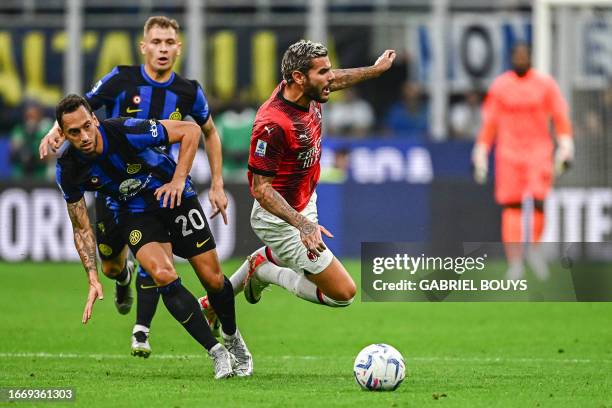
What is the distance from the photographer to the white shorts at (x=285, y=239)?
29.1 feet

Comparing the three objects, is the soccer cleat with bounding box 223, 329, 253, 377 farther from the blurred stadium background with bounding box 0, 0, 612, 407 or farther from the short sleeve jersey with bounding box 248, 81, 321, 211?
the short sleeve jersey with bounding box 248, 81, 321, 211

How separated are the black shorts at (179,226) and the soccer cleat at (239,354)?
2.02 feet

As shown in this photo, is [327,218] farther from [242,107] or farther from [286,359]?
[286,359]

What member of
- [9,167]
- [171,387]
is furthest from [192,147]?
[9,167]

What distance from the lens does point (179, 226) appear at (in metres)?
8.73

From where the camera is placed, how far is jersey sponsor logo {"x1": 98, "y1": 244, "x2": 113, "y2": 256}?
30.9ft

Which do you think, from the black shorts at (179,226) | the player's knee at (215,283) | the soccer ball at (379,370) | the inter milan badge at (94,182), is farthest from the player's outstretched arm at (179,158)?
the soccer ball at (379,370)

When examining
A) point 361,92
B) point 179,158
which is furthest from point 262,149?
point 361,92

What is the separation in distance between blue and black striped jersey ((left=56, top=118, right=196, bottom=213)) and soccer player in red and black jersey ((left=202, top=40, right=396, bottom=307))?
0.66 m

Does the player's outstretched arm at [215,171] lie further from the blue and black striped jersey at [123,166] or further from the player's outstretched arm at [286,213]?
the player's outstretched arm at [286,213]

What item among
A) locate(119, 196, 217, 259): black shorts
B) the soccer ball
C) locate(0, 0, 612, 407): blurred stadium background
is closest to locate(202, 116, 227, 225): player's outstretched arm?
locate(119, 196, 217, 259): black shorts

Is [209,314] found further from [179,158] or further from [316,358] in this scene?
[179,158]

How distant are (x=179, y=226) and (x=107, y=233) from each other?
75 centimetres

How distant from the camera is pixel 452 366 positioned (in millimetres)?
9297
